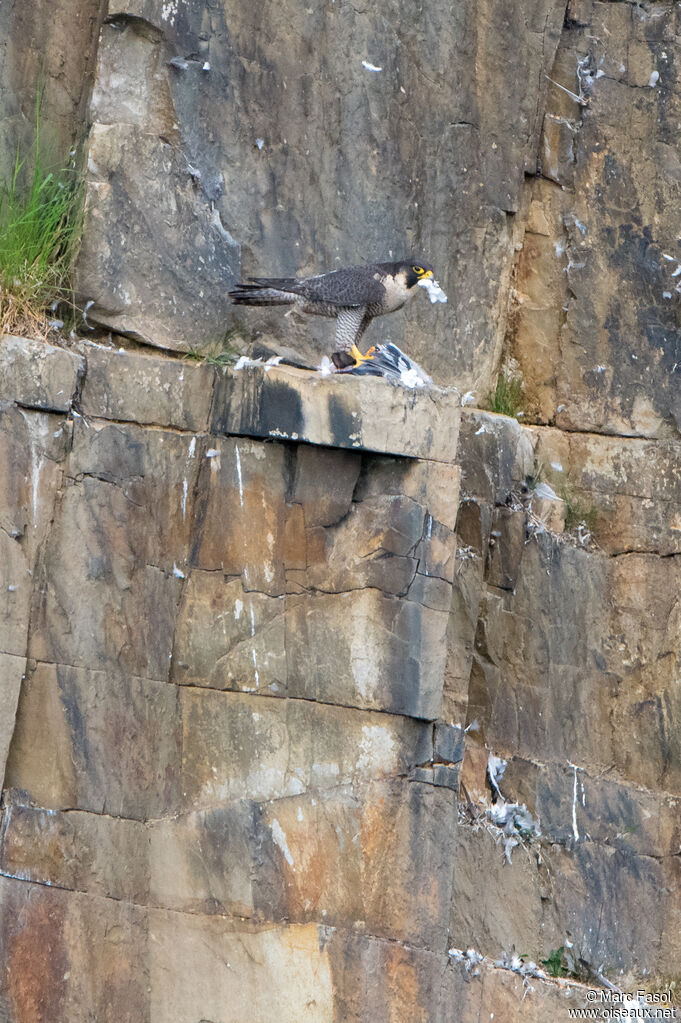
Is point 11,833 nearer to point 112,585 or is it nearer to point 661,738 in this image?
point 112,585

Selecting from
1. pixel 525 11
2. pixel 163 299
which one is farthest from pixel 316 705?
pixel 525 11

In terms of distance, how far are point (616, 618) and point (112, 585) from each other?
294cm

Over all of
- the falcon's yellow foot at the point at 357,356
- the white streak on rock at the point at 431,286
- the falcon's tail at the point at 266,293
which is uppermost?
the white streak on rock at the point at 431,286

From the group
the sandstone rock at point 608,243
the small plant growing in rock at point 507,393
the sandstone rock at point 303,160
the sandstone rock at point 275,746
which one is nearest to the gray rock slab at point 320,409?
the sandstone rock at point 303,160

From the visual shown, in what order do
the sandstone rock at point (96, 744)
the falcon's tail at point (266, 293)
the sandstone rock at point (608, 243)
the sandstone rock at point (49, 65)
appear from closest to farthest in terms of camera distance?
1. the sandstone rock at point (96, 744)
2. the falcon's tail at point (266, 293)
3. the sandstone rock at point (49, 65)
4. the sandstone rock at point (608, 243)

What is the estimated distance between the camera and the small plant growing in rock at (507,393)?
765cm

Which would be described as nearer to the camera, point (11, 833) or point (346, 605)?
point (11, 833)

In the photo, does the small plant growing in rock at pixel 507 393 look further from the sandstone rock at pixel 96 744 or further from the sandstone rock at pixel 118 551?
the sandstone rock at pixel 96 744

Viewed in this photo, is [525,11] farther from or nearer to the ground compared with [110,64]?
farther from the ground

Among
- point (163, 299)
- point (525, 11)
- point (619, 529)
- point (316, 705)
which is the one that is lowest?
point (316, 705)

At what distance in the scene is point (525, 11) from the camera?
25.3 feet

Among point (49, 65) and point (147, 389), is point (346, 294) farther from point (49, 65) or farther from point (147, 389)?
point (49, 65)

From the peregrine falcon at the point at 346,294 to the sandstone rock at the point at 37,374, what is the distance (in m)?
0.90

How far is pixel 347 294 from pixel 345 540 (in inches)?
45.0
